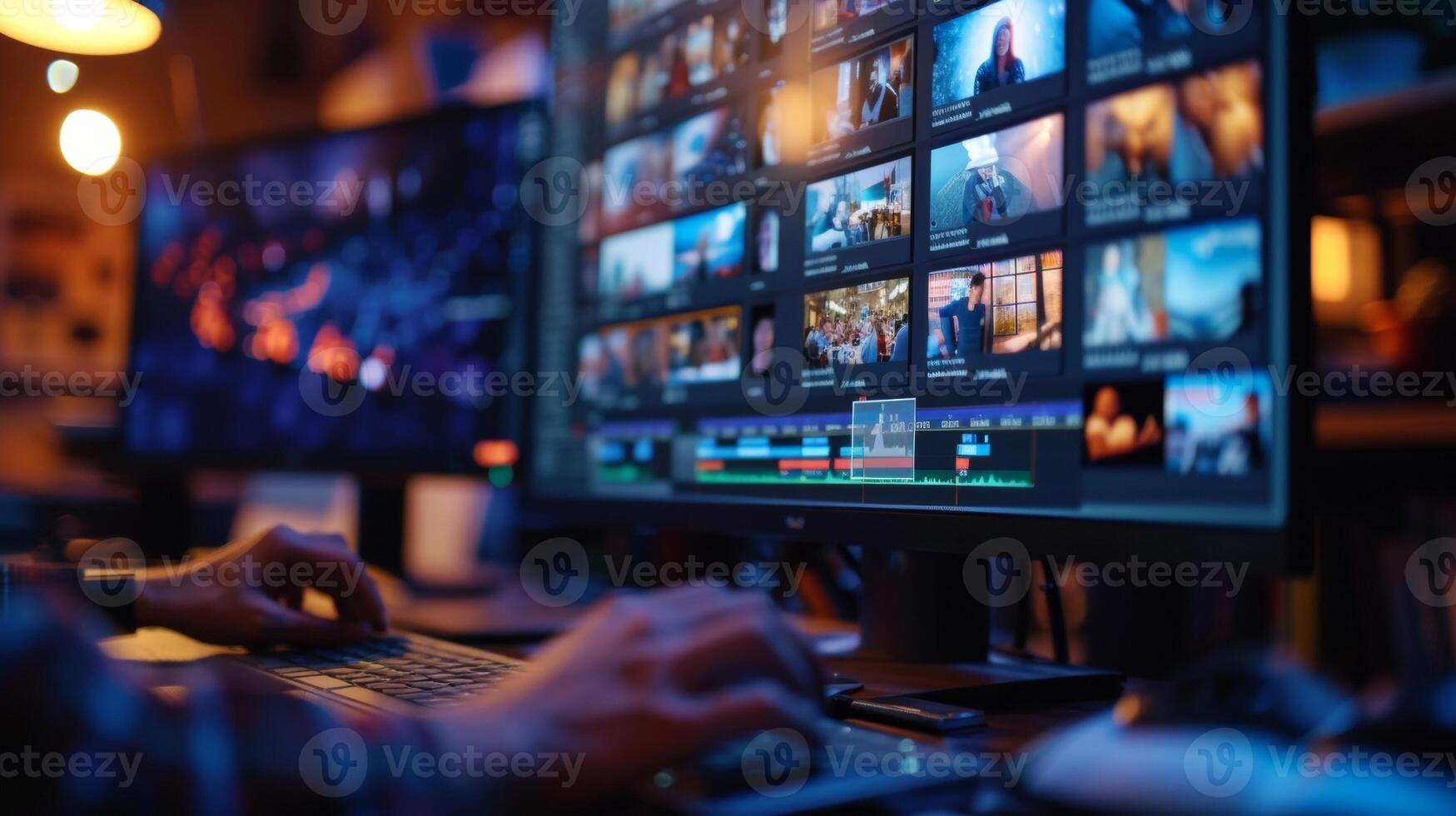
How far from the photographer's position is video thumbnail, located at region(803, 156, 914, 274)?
70cm

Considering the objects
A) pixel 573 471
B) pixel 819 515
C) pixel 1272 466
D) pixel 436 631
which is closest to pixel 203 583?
pixel 436 631

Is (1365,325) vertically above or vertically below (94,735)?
above

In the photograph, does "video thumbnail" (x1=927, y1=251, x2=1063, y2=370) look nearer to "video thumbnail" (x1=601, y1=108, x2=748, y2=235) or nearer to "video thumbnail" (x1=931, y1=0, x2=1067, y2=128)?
"video thumbnail" (x1=931, y1=0, x2=1067, y2=128)

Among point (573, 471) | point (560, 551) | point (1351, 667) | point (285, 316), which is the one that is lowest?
point (1351, 667)

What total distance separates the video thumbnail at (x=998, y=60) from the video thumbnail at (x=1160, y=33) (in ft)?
0.08

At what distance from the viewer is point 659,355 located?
2.97 ft

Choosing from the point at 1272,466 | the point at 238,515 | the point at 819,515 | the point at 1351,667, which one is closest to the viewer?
the point at 1272,466

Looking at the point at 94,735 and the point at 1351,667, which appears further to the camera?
the point at 1351,667

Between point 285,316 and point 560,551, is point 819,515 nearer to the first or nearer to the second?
point 560,551

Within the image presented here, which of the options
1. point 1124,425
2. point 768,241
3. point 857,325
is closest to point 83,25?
point 768,241

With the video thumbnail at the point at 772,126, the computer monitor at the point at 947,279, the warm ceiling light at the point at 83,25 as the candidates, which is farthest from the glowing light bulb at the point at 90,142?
the video thumbnail at the point at 772,126

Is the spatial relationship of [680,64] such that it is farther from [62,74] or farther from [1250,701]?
[62,74]

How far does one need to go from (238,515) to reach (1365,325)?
2128mm

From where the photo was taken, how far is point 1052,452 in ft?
1.97
